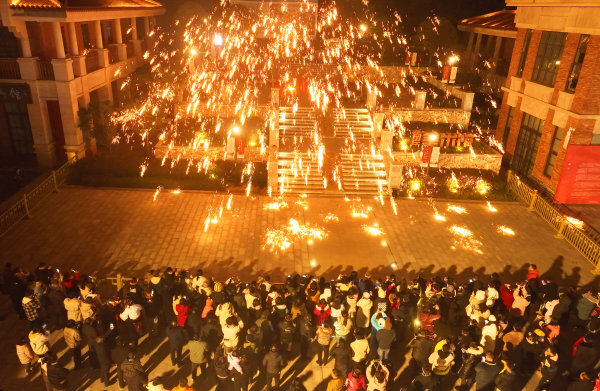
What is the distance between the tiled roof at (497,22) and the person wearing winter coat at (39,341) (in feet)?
116

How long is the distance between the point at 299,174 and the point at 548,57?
14157mm

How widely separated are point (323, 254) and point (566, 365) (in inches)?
327

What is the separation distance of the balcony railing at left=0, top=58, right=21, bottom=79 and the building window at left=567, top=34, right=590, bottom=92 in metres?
27.3

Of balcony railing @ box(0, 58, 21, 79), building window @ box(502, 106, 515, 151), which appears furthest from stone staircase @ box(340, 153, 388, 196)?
balcony railing @ box(0, 58, 21, 79)

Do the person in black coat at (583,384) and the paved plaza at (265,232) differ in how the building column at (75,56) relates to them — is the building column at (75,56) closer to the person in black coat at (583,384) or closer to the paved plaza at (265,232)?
the paved plaza at (265,232)

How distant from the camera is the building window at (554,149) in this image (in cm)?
2114

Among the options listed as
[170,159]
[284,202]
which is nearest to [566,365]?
[284,202]

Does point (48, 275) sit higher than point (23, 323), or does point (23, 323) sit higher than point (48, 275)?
point (48, 275)

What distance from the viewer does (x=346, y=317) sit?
10.4 metres

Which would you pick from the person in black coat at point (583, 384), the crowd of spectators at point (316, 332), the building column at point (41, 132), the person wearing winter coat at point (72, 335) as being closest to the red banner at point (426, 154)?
the crowd of spectators at point (316, 332)

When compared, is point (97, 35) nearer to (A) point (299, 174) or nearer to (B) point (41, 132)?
(B) point (41, 132)

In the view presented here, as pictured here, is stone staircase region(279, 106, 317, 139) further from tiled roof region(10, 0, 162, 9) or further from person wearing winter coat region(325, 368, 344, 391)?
person wearing winter coat region(325, 368, 344, 391)

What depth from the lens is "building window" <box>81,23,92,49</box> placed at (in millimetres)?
25906

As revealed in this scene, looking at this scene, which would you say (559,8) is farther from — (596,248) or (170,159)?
(170,159)
